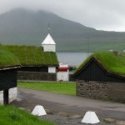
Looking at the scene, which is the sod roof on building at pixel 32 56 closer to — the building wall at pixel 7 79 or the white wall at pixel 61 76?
the white wall at pixel 61 76

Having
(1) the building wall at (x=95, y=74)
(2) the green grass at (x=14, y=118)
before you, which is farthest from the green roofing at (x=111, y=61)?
(2) the green grass at (x=14, y=118)

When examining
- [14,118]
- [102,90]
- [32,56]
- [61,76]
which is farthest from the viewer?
[32,56]

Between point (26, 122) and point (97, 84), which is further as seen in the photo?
point (97, 84)

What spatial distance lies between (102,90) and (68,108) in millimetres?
6819

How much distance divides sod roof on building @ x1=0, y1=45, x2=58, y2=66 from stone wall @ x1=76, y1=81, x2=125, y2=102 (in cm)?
2386

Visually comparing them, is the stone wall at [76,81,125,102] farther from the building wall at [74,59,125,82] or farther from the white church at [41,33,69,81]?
the white church at [41,33,69,81]

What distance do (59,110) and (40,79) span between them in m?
28.8

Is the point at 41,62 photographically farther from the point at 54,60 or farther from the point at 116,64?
the point at 116,64

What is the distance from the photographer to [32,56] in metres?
60.6

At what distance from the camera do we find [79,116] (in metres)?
23.6

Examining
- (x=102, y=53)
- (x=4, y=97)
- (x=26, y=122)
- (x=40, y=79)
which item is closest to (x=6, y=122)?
(x=26, y=122)

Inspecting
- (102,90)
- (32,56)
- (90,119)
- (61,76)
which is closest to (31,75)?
(61,76)

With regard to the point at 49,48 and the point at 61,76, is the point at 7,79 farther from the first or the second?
the point at 49,48

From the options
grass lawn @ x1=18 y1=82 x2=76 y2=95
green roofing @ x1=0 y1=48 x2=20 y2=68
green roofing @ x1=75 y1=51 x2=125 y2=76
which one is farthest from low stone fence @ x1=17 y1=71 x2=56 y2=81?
green roofing @ x1=0 y1=48 x2=20 y2=68
